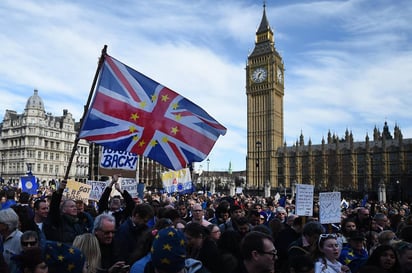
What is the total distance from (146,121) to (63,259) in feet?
14.3

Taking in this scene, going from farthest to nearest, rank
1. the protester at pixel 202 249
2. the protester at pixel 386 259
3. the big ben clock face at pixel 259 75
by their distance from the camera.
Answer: the big ben clock face at pixel 259 75, the protester at pixel 386 259, the protester at pixel 202 249

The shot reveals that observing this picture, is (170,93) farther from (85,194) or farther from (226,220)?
(85,194)

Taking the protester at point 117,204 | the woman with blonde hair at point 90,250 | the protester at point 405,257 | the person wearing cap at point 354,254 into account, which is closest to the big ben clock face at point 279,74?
the protester at point 117,204

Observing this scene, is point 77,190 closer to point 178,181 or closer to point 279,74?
point 178,181

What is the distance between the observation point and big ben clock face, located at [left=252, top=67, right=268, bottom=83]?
9062 cm

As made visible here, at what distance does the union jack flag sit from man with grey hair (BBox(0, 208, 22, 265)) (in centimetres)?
198

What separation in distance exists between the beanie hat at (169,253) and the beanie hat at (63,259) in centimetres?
80

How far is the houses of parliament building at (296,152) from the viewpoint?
2908 inches

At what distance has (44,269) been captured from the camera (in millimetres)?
2904

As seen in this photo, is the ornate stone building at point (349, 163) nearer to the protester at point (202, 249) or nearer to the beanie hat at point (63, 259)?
the protester at point (202, 249)

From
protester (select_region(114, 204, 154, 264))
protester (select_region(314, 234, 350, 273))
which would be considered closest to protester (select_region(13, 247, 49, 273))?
protester (select_region(114, 204, 154, 264))

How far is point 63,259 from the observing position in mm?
3014

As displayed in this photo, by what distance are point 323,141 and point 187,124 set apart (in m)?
79.2

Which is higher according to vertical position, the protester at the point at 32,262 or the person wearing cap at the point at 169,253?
the person wearing cap at the point at 169,253
